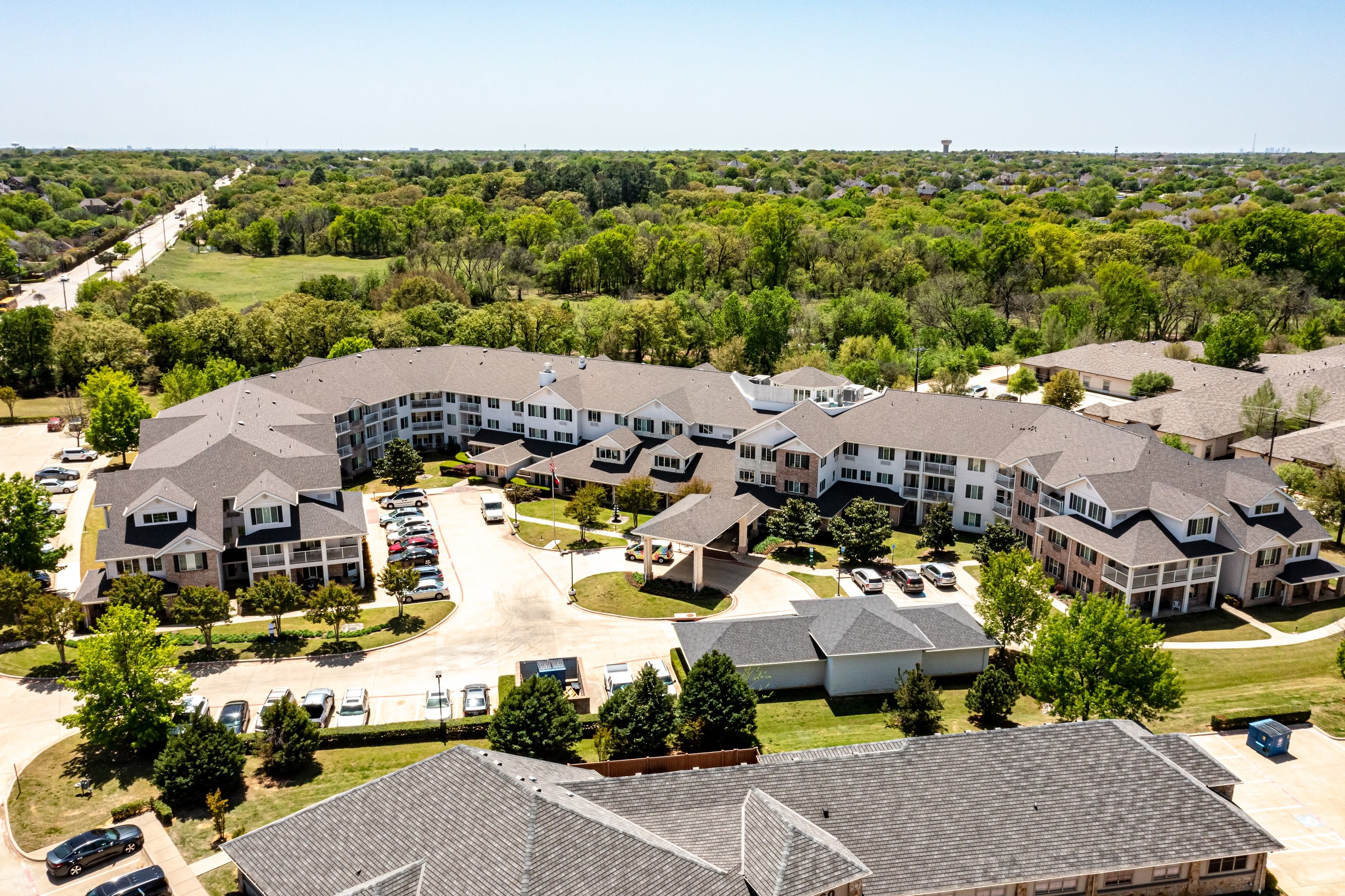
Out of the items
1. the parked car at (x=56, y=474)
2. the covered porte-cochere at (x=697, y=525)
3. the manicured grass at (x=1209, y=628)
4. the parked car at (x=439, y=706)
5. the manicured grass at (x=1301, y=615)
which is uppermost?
the covered porte-cochere at (x=697, y=525)

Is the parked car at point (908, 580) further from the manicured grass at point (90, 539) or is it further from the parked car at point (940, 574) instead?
the manicured grass at point (90, 539)

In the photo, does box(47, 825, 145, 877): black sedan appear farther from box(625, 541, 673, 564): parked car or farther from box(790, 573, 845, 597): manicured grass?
box(790, 573, 845, 597): manicured grass

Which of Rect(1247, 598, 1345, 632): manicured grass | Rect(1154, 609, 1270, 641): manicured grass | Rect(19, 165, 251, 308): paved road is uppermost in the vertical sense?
Rect(19, 165, 251, 308): paved road

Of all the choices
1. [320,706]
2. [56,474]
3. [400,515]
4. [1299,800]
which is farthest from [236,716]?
[56,474]

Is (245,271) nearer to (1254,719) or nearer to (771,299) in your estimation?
(771,299)


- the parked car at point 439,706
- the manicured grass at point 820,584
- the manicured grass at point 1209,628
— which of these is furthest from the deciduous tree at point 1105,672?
the parked car at point 439,706

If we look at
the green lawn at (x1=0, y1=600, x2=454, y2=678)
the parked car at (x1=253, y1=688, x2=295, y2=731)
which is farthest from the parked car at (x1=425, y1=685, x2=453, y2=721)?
the green lawn at (x1=0, y1=600, x2=454, y2=678)
